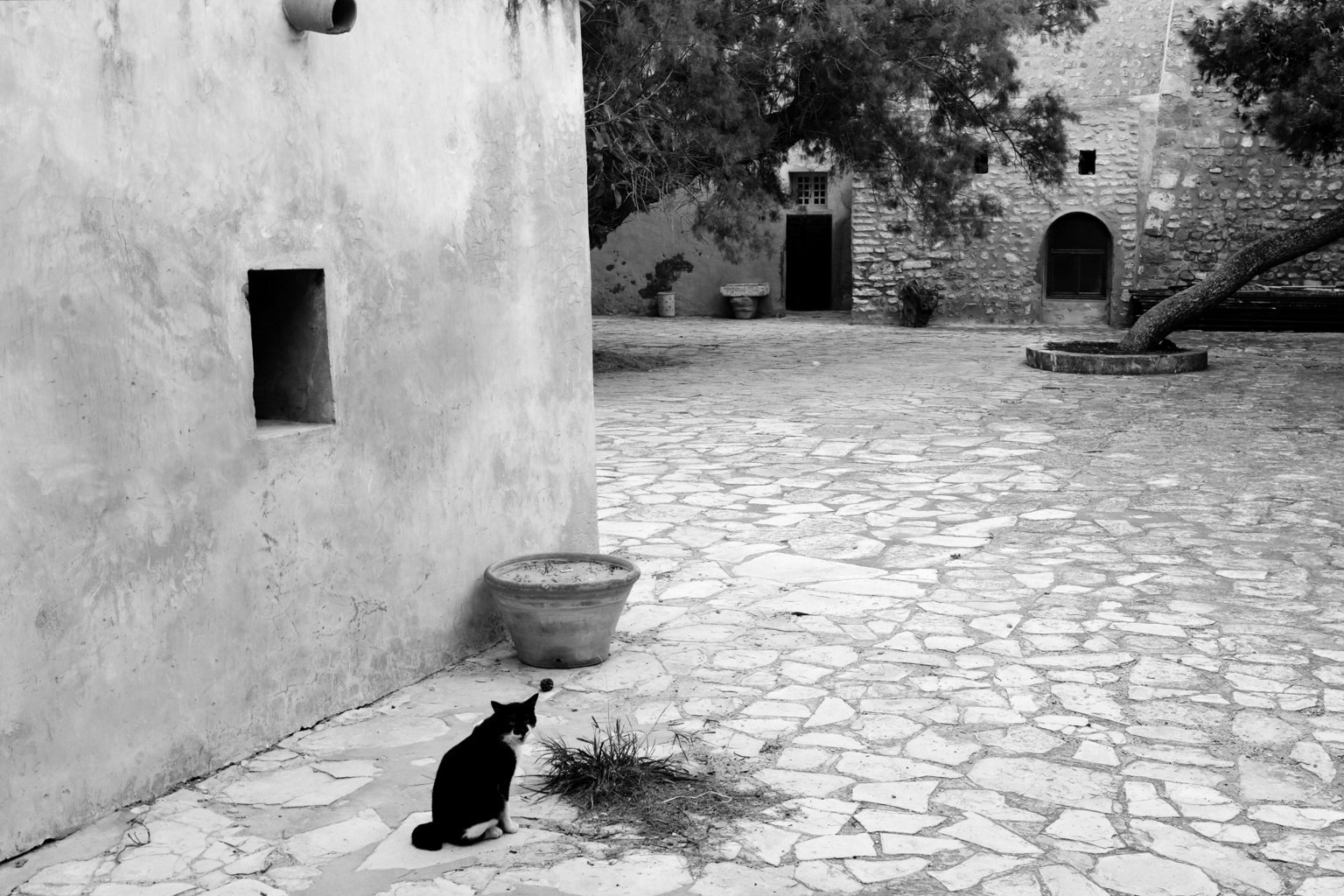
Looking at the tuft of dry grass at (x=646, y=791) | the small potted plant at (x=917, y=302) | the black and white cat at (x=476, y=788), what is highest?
the small potted plant at (x=917, y=302)

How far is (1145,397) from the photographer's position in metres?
14.3

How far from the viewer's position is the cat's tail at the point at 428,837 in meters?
4.07

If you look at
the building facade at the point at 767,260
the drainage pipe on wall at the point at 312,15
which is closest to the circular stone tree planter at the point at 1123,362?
the building facade at the point at 767,260

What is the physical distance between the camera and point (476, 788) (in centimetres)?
409

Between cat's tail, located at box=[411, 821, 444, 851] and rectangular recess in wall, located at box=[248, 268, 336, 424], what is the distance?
1.79 m

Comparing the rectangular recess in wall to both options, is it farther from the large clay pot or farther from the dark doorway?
the dark doorway

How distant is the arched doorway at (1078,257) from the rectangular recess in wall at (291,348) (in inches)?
787

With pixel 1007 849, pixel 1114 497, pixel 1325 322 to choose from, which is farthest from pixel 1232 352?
pixel 1007 849

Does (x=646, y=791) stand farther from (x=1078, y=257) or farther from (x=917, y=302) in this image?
(x=1078, y=257)

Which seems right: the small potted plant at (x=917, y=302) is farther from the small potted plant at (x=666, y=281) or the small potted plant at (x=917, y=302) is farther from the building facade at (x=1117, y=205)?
the small potted plant at (x=666, y=281)

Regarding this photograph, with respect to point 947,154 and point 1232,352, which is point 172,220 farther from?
point 1232,352

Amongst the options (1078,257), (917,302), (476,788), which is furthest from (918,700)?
(1078,257)

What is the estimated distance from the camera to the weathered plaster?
4082mm

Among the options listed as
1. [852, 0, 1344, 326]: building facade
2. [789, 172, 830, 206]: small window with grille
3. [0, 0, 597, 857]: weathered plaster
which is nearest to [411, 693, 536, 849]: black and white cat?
[0, 0, 597, 857]: weathered plaster
